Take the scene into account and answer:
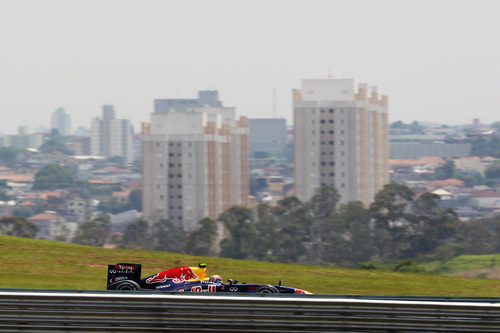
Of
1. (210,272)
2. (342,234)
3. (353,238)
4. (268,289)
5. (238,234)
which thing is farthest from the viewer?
(342,234)

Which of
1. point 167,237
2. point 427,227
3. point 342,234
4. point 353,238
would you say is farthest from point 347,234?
point 167,237

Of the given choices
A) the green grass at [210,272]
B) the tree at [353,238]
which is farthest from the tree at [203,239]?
the green grass at [210,272]

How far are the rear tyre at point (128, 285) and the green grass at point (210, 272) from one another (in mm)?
3969

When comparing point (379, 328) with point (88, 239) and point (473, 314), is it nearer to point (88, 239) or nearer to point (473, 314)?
point (473, 314)

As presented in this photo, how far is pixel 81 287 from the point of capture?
24.2 metres

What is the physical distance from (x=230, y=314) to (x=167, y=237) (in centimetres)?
12192

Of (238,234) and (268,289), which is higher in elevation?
(268,289)

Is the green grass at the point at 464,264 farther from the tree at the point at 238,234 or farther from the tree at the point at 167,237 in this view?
the tree at the point at 167,237

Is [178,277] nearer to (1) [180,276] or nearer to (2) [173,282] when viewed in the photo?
(1) [180,276]

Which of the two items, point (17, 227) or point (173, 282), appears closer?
point (173, 282)

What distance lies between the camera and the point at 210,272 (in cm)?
2855

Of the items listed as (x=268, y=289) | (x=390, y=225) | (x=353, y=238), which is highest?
(x=268, y=289)

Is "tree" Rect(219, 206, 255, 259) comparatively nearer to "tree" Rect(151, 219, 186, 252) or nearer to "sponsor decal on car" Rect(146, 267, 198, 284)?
"tree" Rect(151, 219, 186, 252)

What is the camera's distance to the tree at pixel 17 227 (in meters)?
107
